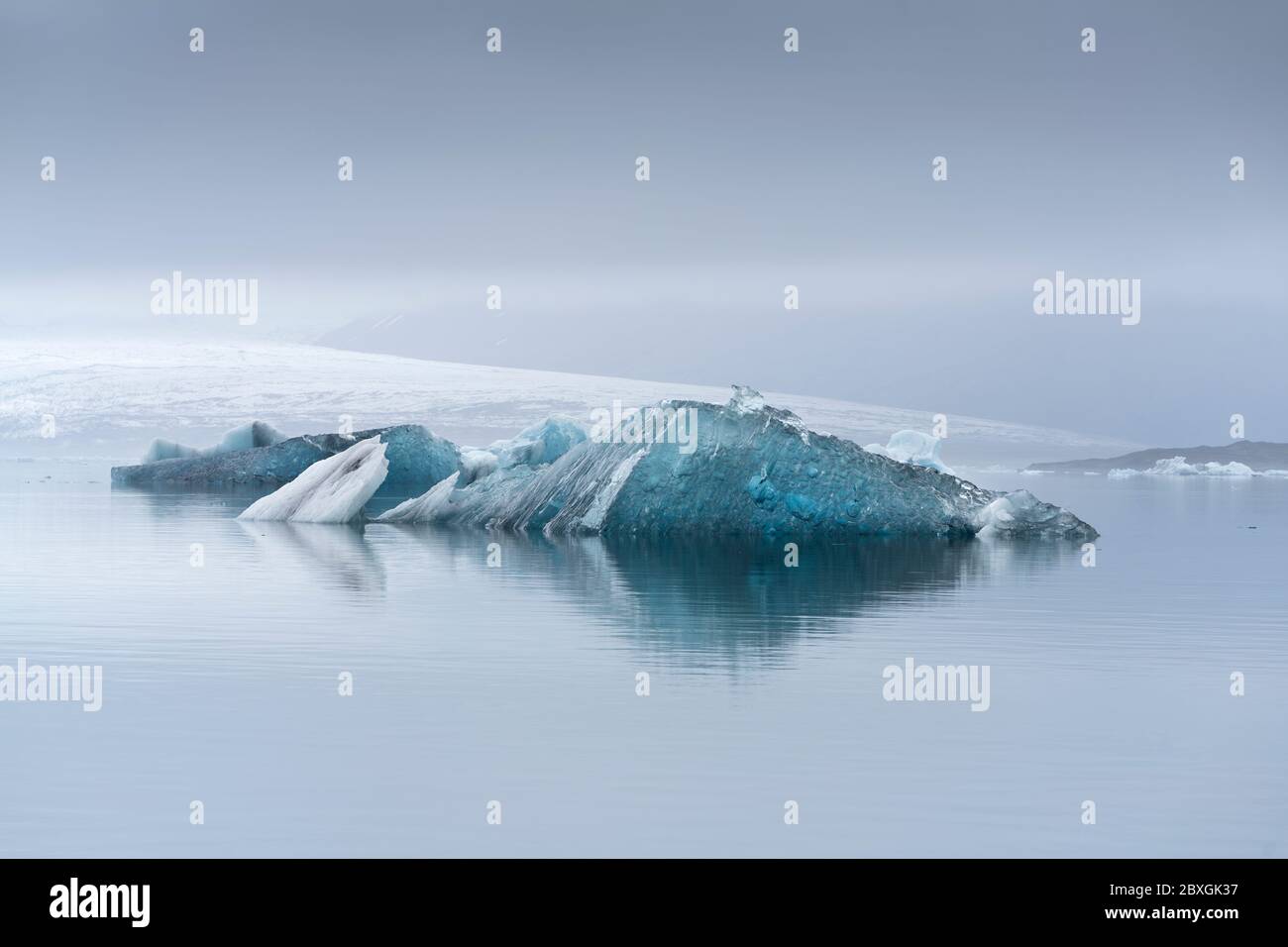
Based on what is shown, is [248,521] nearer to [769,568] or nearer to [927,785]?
[769,568]

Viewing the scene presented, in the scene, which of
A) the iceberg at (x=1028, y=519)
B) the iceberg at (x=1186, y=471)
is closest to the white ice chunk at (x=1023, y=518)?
the iceberg at (x=1028, y=519)

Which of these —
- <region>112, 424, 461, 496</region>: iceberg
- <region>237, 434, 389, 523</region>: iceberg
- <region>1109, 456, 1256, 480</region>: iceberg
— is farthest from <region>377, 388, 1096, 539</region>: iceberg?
<region>1109, 456, 1256, 480</region>: iceberg

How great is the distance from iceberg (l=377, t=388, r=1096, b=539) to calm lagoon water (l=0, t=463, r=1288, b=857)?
6727 millimetres

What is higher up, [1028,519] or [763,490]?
[763,490]

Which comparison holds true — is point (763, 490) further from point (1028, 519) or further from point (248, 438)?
point (248, 438)

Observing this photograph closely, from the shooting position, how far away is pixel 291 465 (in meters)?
46.8

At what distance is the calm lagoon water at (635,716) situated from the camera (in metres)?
7.29

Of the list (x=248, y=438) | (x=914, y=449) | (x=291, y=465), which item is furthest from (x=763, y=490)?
(x=248, y=438)

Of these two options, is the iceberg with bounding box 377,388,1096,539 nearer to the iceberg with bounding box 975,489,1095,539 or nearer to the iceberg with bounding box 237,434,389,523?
the iceberg with bounding box 975,489,1095,539

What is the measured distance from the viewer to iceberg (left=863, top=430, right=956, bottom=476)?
32500 mm

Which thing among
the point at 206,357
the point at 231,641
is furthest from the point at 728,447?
the point at 206,357

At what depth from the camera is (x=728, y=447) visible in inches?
1023

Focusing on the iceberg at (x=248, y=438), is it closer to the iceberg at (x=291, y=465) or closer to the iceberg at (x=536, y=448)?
the iceberg at (x=291, y=465)

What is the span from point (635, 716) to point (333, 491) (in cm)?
2120
